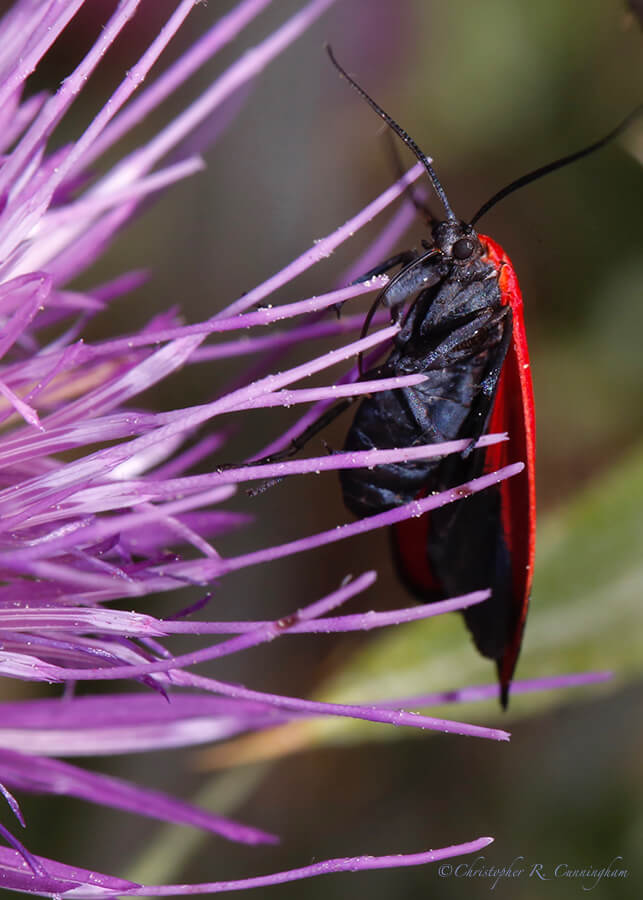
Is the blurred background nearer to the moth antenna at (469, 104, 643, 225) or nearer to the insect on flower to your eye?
the insect on flower

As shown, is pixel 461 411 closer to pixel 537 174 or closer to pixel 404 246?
pixel 537 174

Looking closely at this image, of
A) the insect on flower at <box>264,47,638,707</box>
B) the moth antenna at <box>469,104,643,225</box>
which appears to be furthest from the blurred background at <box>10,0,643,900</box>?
the moth antenna at <box>469,104,643,225</box>

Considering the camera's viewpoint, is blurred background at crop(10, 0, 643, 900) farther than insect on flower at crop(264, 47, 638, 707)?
Yes

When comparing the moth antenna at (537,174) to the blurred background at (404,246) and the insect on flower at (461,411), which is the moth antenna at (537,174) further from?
the blurred background at (404,246)

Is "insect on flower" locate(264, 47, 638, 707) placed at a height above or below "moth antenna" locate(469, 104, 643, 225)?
below

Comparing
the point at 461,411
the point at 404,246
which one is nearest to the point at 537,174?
the point at 461,411

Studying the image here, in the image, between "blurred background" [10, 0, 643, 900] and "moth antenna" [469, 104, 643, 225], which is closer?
"moth antenna" [469, 104, 643, 225]

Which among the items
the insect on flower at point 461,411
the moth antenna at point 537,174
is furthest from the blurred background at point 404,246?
the moth antenna at point 537,174

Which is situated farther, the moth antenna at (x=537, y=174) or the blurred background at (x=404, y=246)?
the blurred background at (x=404, y=246)
